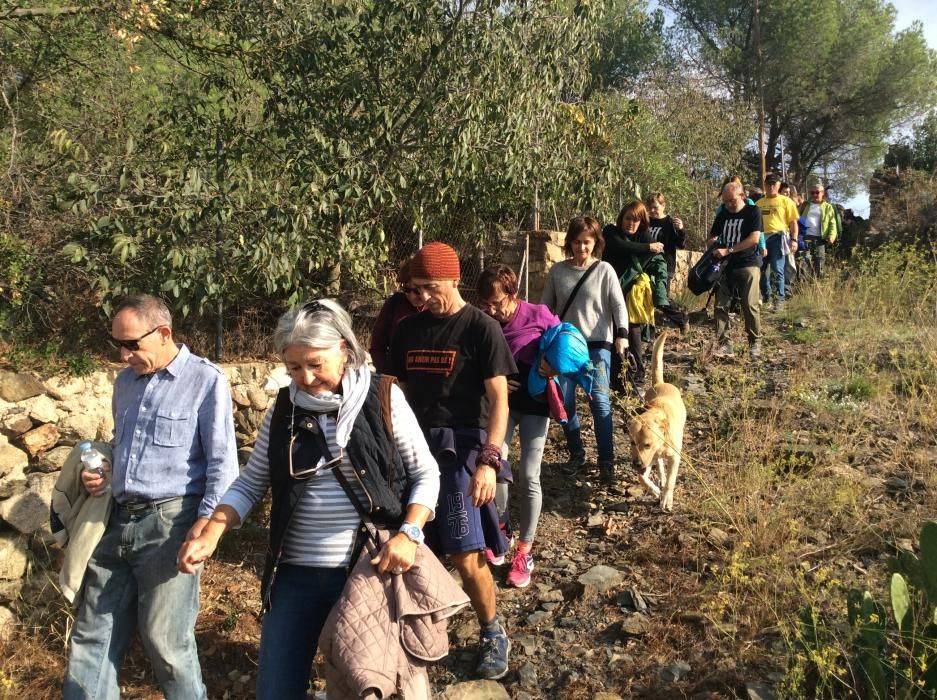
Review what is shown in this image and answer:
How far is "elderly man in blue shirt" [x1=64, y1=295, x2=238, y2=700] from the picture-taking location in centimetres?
273

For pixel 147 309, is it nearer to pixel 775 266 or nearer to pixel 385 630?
pixel 385 630

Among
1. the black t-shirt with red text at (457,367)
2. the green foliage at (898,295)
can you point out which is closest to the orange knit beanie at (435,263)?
the black t-shirt with red text at (457,367)

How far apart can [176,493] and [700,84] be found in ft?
67.7

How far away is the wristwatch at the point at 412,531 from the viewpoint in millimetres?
2322

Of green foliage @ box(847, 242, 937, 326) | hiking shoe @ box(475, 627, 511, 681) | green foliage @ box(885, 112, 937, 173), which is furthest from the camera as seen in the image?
green foliage @ box(885, 112, 937, 173)

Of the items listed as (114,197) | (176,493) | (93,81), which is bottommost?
(176,493)

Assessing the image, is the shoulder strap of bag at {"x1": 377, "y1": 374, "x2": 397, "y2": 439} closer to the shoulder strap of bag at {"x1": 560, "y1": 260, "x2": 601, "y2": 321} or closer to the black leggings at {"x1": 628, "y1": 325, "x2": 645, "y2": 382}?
the shoulder strap of bag at {"x1": 560, "y1": 260, "x2": 601, "y2": 321}

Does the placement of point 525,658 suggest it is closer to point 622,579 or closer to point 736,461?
point 622,579

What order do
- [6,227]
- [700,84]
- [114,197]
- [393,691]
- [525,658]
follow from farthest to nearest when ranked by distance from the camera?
[700,84], [6,227], [114,197], [525,658], [393,691]

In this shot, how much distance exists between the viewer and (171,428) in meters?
2.84

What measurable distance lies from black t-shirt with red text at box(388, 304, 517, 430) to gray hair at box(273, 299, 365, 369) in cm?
74

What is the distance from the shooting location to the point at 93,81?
758 centimetres

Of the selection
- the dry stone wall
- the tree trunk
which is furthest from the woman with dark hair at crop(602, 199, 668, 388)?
the dry stone wall

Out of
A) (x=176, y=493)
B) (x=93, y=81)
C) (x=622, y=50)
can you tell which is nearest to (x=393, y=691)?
(x=176, y=493)
